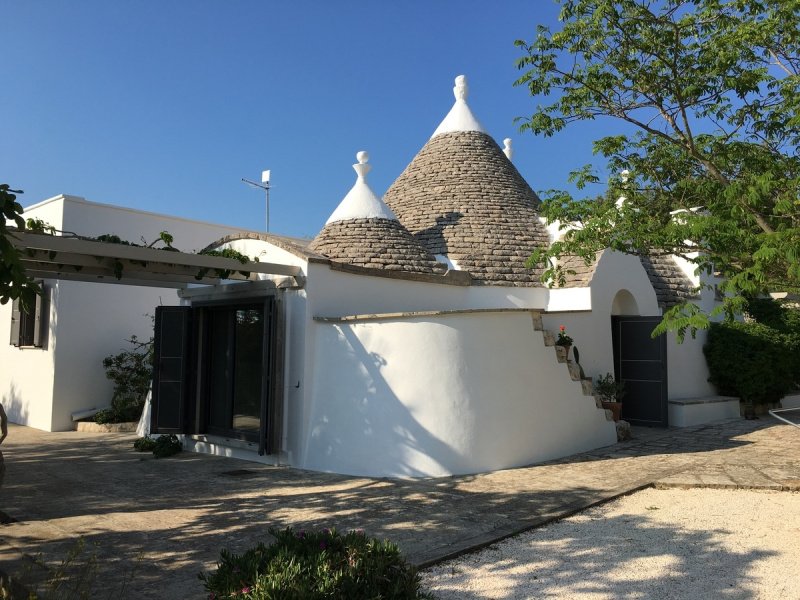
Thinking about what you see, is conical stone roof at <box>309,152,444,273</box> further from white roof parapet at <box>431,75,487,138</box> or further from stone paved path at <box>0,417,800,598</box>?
white roof parapet at <box>431,75,487,138</box>

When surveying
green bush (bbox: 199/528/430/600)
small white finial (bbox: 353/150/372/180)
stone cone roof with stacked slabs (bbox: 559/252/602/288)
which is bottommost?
green bush (bbox: 199/528/430/600)

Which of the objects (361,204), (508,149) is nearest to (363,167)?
(361,204)

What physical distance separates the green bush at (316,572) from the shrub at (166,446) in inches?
297

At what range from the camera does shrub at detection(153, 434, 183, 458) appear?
1030 centimetres

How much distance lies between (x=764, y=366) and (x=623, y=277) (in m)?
4.01

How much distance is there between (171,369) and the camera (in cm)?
1054

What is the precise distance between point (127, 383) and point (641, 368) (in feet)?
37.4

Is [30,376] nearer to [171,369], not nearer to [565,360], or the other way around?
[171,369]

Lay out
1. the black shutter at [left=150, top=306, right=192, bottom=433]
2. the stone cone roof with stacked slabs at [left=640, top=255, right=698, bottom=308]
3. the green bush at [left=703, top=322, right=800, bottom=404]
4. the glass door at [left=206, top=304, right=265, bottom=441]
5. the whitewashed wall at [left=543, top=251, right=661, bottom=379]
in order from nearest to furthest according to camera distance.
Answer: the glass door at [left=206, top=304, right=265, bottom=441] < the black shutter at [left=150, top=306, right=192, bottom=433] < the whitewashed wall at [left=543, top=251, right=661, bottom=379] < the green bush at [left=703, top=322, right=800, bottom=404] < the stone cone roof with stacked slabs at [left=640, top=255, right=698, bottom=308]

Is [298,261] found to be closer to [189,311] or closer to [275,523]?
[189,311]

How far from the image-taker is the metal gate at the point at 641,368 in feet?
40.9

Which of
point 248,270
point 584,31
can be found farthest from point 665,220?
point 248,270

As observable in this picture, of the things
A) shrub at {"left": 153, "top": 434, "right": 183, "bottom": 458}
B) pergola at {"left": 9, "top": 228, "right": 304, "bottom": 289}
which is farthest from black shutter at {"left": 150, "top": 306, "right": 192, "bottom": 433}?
pergola at {"left": 9, "top": 228, "right": 304, "bottom": 289}

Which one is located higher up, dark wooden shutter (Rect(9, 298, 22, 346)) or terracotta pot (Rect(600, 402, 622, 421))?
dark wooden shutter (Rect(9, 298, 22, 346))
